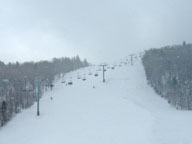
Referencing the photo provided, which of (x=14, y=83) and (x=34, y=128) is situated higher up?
(x=14, y=83)

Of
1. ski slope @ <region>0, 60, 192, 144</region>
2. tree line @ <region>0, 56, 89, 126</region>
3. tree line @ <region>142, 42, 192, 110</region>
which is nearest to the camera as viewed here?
ski slope @ <region>0, 60, 192, 144</region>

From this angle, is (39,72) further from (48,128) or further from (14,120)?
(48,128)

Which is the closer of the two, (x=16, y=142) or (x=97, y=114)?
(x=16, y=142)

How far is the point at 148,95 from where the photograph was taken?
4562cm

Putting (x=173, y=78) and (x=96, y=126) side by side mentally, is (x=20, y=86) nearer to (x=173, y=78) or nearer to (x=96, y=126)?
(x=173, y=78)

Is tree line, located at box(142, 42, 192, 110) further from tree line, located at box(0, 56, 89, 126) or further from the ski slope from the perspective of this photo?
tree line, located at box(0, 56, 89, 126)

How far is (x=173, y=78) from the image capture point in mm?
56469

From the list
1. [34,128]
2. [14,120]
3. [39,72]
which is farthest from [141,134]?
[39,72]

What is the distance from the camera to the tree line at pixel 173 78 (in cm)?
4772

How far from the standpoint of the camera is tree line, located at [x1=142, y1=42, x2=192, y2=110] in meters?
47.7

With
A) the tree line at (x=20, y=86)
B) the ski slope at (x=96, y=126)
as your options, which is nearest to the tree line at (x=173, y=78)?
the ski slope at (x=96, y=126)

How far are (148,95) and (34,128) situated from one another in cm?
2782

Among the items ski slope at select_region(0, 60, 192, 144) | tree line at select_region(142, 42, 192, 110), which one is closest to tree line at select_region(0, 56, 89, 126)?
ski slope at select_region(0, 60, 192, 144)

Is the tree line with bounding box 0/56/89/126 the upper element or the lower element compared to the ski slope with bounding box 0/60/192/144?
upper
